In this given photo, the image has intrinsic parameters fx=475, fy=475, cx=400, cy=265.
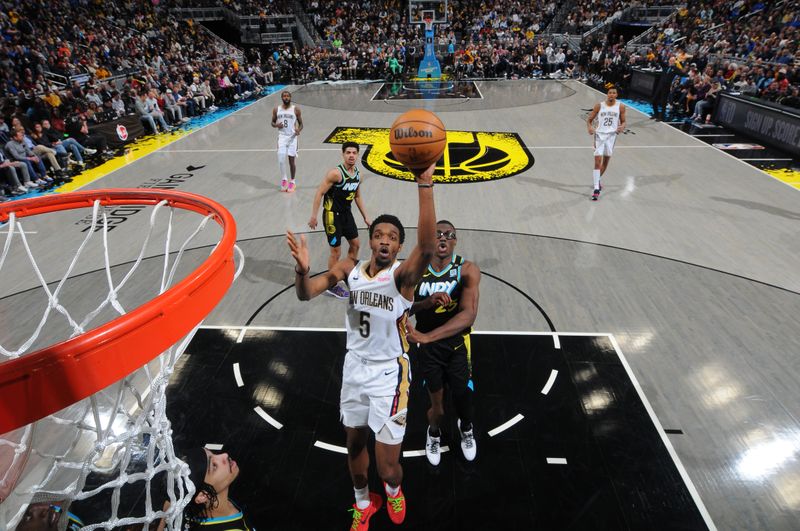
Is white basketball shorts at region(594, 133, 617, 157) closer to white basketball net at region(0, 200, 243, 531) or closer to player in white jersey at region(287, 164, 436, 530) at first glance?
player in white jersey at region(287, 164, 436, 530)

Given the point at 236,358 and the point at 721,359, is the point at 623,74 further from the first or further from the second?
the point at 236,358

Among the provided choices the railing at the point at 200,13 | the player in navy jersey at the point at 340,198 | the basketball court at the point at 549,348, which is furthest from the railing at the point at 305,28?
the player in navy jersey at the point at 340,198

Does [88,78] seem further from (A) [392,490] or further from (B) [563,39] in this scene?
(B) [563,39]

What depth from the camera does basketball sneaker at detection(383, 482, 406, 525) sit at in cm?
302

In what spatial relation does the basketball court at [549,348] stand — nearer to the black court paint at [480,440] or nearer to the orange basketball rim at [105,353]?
the black court paint at [480,440]

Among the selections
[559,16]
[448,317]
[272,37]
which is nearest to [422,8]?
[272,37]

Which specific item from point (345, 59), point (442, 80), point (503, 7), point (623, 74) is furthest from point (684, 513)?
point (503, 7)

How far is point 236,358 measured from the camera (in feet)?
15.0

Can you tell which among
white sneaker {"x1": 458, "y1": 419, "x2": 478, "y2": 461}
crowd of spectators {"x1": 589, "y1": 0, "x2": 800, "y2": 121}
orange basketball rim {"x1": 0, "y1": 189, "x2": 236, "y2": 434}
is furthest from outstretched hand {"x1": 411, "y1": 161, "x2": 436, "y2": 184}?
crowd of spectators {"x1": 589, "y1": 0, "x2": 800, "y2": 121}

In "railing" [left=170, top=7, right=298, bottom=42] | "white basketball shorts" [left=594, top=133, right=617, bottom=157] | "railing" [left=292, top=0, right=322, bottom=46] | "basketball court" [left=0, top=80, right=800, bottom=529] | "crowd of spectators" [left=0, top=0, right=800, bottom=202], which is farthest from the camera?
"railing" [left=292, top=0, right=322, bottom=46]

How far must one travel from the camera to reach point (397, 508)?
9.92ft

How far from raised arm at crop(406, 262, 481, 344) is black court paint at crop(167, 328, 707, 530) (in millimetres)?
1047

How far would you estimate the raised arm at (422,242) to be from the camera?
7.40 feet

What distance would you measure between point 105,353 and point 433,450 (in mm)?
2414
